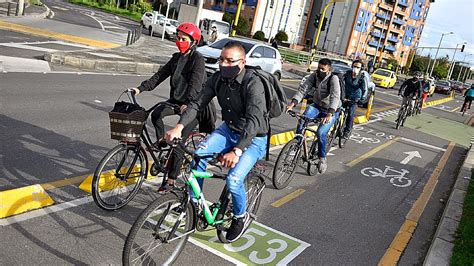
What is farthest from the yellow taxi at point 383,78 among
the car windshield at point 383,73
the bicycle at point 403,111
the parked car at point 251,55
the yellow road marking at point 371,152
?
the yellow road marking at point 371,152

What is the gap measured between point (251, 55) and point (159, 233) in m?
15.0

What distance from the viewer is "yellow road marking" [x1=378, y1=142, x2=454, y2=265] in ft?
16.4

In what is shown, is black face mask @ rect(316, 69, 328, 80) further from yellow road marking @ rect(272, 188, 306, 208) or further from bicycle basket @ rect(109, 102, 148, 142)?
bicycle basket @ rect(109, 102, 148, 142)

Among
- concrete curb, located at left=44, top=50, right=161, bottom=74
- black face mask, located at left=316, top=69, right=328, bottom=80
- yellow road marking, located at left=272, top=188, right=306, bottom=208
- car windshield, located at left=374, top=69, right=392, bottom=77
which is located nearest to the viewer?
yellow road marking, located at left=272, top=188, right=306, bottom=208

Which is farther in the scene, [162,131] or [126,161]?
[162,131]

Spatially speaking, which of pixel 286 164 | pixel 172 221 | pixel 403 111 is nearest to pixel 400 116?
pixel 403 111

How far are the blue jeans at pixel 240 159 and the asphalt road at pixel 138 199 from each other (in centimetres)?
65

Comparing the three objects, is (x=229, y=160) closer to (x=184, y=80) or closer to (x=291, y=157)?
(x=184, y=80)

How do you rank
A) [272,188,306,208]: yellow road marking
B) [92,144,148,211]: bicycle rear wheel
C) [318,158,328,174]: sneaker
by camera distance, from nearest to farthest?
[92,144,148,211]: bicycle rear wheel < [272,188,306,208]: yellow road marking < [318,158,328,174]: sneaker

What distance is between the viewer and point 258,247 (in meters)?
4.58

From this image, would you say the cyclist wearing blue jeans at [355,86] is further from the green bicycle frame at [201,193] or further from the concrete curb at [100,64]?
the concrete curb at [100,64]

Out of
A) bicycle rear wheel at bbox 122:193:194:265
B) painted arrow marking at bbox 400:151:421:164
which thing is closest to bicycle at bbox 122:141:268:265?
bicycle rear wheel at bbox 122:193:194:265

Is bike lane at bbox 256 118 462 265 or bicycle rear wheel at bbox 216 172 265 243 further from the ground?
bicycle rear wheel at bbox 216 172 265 243

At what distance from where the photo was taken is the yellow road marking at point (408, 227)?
5.00 metres
